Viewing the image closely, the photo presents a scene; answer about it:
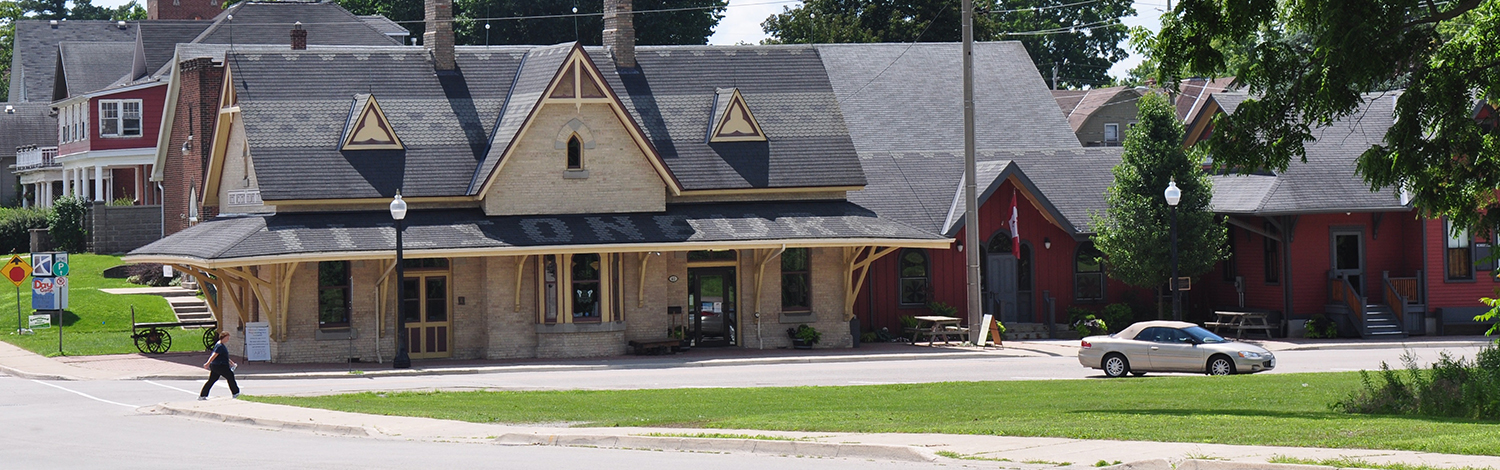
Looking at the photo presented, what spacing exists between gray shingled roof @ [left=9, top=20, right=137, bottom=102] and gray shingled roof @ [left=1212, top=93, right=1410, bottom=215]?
55213 millimetres

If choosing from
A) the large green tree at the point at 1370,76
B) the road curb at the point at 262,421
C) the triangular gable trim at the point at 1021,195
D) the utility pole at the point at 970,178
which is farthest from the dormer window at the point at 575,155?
the large green tree at the point at 1370,76

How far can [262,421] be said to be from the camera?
22.5 m

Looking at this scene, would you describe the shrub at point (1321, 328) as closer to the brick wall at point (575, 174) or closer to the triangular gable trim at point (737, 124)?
the triangular gable trim at point (737, 124)

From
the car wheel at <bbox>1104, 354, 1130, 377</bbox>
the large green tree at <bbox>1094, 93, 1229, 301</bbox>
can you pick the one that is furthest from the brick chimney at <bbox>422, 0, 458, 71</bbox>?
the car wheel at <bbox>1104, 354, 1130, 377</bbox>

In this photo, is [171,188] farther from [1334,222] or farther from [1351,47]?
[1351,47]

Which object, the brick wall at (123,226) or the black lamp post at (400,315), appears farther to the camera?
the brick wall at (123,226)

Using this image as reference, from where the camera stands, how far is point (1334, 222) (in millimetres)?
41938

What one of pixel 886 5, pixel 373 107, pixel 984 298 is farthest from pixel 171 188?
pixel 886 5

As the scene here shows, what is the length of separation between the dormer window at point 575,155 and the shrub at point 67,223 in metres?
28.0

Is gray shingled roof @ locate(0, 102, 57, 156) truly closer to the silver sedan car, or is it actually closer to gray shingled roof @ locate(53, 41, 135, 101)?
gray shingled roof @ locate(53, 41, 135, 101)

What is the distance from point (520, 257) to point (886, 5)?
120 feet

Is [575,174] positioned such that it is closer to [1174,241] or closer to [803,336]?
[803,336]

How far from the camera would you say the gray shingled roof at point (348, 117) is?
3619cm

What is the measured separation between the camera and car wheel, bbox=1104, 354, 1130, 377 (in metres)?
30.5
